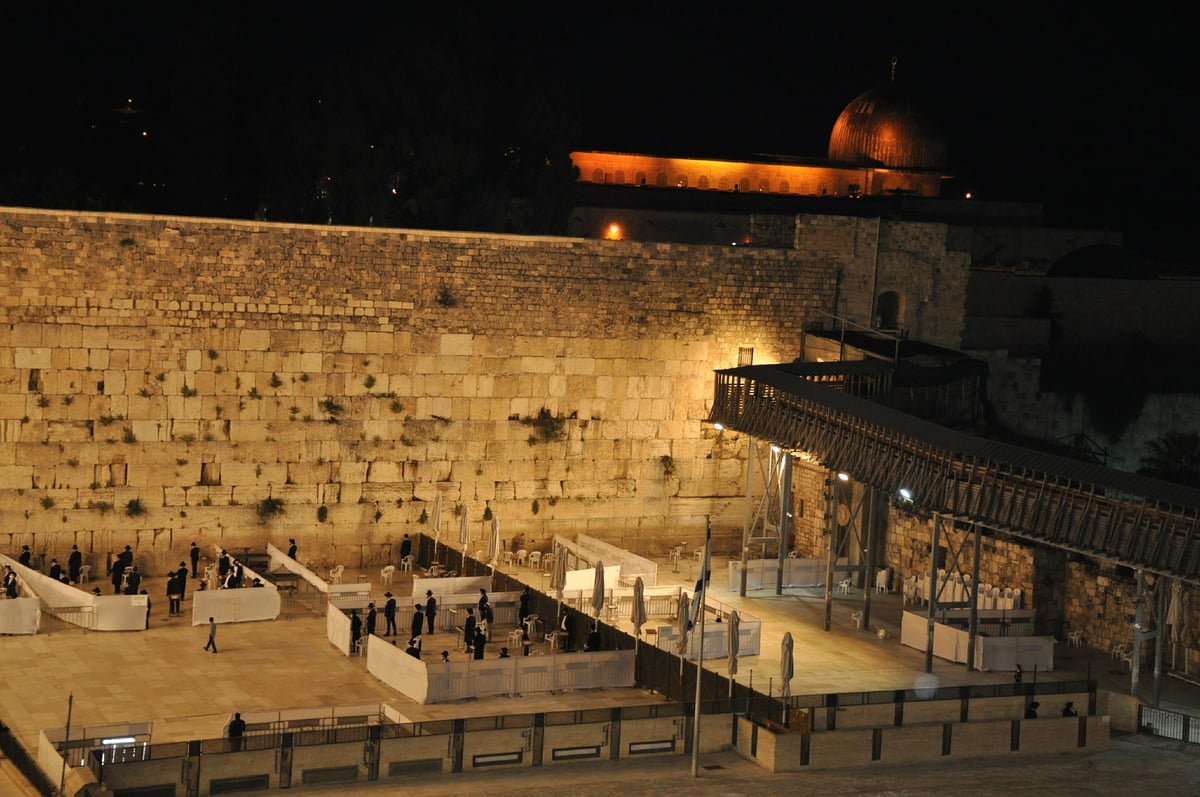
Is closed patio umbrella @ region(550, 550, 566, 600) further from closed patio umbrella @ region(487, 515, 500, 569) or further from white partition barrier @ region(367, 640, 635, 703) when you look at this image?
white partition barrier @ region(367, 640, 635, 703)

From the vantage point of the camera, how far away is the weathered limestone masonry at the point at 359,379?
2770 cm

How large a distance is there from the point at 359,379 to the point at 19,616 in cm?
745

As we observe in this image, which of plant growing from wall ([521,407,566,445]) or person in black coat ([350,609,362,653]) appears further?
plant growing from wall ([521,407,566,445])

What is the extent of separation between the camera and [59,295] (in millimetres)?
27578

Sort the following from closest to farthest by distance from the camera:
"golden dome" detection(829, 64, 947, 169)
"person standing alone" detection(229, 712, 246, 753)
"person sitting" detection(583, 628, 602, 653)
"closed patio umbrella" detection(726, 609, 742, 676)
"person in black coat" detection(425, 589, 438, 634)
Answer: "person standing alone" detection(229, 712, 246, 753) → "closed patio umbrella" detection(726, 609, 742, 676) → "person sitting" detection(583, 628, 602, 653) → "person in black coat" detection(425, 589, 438, 634) → "golden dome" detection(829, 64, 947, 169)

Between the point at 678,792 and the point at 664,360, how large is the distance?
13930 millimetres

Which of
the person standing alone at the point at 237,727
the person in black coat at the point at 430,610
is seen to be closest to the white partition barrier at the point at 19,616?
the person in black coat at the point at 430,610

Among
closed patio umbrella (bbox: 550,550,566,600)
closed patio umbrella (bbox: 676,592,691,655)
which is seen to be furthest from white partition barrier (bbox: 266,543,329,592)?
closed patio umbrella (bbox: 676,592,691,655)

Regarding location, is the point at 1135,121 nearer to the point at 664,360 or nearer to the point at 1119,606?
the point at 664,360

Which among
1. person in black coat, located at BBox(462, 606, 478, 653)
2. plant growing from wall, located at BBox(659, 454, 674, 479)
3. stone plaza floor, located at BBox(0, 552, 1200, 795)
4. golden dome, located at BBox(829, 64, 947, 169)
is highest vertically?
golden dome, located at BBox(829, 64, 947, 169)

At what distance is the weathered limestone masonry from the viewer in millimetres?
27703

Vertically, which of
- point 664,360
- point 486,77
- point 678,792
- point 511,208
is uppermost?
point 486,77

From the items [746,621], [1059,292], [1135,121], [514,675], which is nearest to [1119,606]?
[746,621]

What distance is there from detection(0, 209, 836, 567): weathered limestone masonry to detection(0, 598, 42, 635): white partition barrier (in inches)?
143
